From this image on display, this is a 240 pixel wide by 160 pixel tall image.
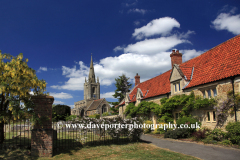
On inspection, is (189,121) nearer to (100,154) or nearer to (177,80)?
(177,80)

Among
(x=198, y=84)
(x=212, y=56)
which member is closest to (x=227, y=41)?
(x=212, y=56)

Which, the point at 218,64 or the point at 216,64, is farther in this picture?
the point at 216,64

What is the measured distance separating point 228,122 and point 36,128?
39.6 feet

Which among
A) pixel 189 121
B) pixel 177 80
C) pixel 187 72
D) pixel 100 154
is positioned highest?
pixel 187 72

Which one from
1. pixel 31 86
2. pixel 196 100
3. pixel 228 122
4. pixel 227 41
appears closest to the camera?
pixel 31 86

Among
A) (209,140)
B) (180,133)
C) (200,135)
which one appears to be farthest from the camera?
(180,133)

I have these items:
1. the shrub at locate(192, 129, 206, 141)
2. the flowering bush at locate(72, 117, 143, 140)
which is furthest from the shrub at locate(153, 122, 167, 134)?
the flowering bush at locate(72, 117, 143, 140)

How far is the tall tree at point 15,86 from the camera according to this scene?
8078mm

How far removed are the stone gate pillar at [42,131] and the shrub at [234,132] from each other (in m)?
10.6

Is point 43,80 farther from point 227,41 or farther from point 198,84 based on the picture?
point 227,41

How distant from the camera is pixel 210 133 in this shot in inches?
517

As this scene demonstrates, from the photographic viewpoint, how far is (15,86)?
26.9 feet

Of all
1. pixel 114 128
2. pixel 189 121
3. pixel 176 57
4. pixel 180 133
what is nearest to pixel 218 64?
pixel 189 121

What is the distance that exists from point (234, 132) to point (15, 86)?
12.6m
